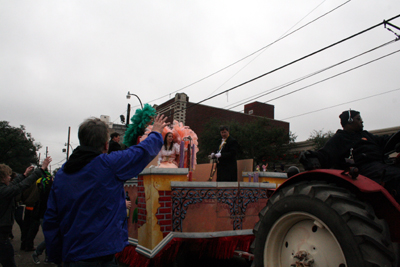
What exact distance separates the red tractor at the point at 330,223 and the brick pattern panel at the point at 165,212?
66.2 inches

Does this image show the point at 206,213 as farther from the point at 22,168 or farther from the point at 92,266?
the point at 22,168

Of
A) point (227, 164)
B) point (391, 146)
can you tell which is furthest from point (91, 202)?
point (227, 164)

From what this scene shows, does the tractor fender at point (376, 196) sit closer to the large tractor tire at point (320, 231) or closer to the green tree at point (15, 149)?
the large tractor tire at point (320, 231)

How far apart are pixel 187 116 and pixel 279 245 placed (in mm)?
28850

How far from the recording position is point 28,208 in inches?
266

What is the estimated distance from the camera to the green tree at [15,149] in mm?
41406

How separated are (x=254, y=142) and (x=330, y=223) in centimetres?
2610

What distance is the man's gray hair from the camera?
2.07 m

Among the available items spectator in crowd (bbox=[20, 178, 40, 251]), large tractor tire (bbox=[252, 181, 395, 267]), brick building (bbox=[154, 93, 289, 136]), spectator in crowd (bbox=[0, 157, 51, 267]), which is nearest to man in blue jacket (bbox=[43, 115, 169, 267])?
large tractor tire (bbox=[252, 181, 395, 267])

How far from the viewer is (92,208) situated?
1.87 meters

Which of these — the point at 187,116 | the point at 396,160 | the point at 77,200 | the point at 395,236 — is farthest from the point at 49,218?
the point at 187,116

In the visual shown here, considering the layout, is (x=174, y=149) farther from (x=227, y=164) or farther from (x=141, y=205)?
(x=141, y=205)

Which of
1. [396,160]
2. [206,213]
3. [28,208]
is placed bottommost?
[28,208]

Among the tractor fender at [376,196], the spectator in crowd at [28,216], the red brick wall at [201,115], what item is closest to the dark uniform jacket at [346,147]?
the tractor fender at [376,196]
